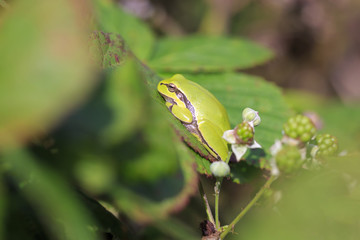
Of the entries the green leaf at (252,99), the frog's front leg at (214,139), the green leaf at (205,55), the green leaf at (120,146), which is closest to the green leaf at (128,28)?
the green leaf at (205,55)

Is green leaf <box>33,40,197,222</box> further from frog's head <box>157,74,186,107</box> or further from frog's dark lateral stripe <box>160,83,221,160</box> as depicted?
frog's head <box>157,74,186,107</box>

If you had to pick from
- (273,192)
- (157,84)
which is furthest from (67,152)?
(157,84)

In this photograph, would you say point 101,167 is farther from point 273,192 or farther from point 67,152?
point 273,192

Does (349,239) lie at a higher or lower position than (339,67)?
lower

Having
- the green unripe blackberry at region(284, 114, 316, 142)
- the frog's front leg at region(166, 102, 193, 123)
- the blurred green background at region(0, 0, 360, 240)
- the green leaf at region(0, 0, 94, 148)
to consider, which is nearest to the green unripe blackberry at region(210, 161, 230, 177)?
the blurred green background at region(0, 0, 360, 240)

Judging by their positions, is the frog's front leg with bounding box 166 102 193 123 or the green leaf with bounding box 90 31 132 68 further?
the frog's front leg with bounding box 166 102 193 123
